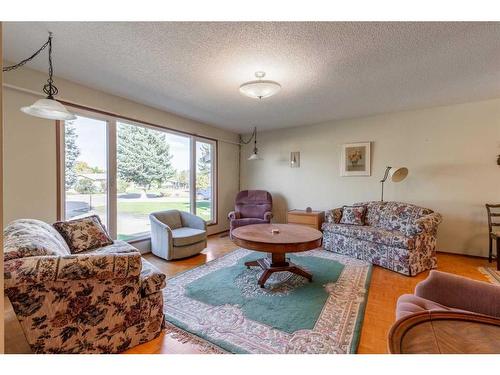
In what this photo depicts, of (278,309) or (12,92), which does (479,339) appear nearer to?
(278,309)

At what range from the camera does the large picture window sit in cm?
300

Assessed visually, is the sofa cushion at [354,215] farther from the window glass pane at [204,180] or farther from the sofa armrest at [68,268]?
the sofa armrest at [68,268]

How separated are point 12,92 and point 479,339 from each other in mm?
4012

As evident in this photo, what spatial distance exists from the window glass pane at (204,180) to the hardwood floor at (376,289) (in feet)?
2.55

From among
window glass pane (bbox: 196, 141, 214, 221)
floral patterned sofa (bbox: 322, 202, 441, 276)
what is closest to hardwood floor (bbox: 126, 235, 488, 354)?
floral patterned sofa (bbox: 322, 202, 441, 276)

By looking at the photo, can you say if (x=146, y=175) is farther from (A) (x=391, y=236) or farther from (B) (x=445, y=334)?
(B) (x=445, y=334)

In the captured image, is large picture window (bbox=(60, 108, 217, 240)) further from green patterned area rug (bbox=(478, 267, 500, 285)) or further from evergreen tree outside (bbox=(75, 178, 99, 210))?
green patterned area rug (bbox=(478, 267, 500, 285))

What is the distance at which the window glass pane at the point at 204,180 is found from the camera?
16.0 ft

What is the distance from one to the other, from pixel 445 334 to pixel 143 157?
4005 mm

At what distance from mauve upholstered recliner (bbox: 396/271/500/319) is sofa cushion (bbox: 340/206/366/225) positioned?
8.05ft
